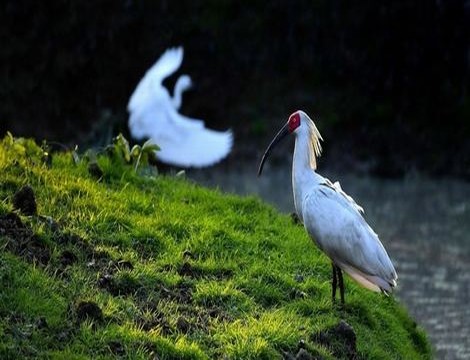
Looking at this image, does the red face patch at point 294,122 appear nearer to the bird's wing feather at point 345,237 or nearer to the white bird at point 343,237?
the white bird at point 343,237

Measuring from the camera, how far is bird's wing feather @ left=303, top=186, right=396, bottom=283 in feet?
21.7

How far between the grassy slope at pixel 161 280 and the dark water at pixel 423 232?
6.12 ft

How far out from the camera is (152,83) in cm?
1093

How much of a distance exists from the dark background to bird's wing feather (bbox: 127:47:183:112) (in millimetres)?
7102

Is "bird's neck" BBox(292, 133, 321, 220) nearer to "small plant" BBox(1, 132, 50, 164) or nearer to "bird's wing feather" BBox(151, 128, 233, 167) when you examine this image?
"small plant" BBox(1, 132, 50, 164)

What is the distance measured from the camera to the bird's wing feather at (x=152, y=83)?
10.7 m

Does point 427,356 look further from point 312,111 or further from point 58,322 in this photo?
point 312,111

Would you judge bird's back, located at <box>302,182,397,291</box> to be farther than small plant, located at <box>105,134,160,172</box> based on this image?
No

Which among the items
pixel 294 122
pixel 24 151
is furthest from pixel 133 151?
pixel 294 122

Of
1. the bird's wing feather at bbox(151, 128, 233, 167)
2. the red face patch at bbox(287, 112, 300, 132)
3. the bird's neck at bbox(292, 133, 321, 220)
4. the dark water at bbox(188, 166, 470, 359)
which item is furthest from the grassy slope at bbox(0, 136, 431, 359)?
the dark water at bbox(188, 166, 470, 359)

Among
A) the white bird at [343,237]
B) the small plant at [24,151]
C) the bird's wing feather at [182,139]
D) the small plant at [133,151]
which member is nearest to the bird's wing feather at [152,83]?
the bird's wing feather at [182,139]

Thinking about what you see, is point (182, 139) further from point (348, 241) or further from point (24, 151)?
point (348, 241)

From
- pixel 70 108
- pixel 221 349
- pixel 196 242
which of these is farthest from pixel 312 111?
pixel 221 349

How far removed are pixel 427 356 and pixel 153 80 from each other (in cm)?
457
